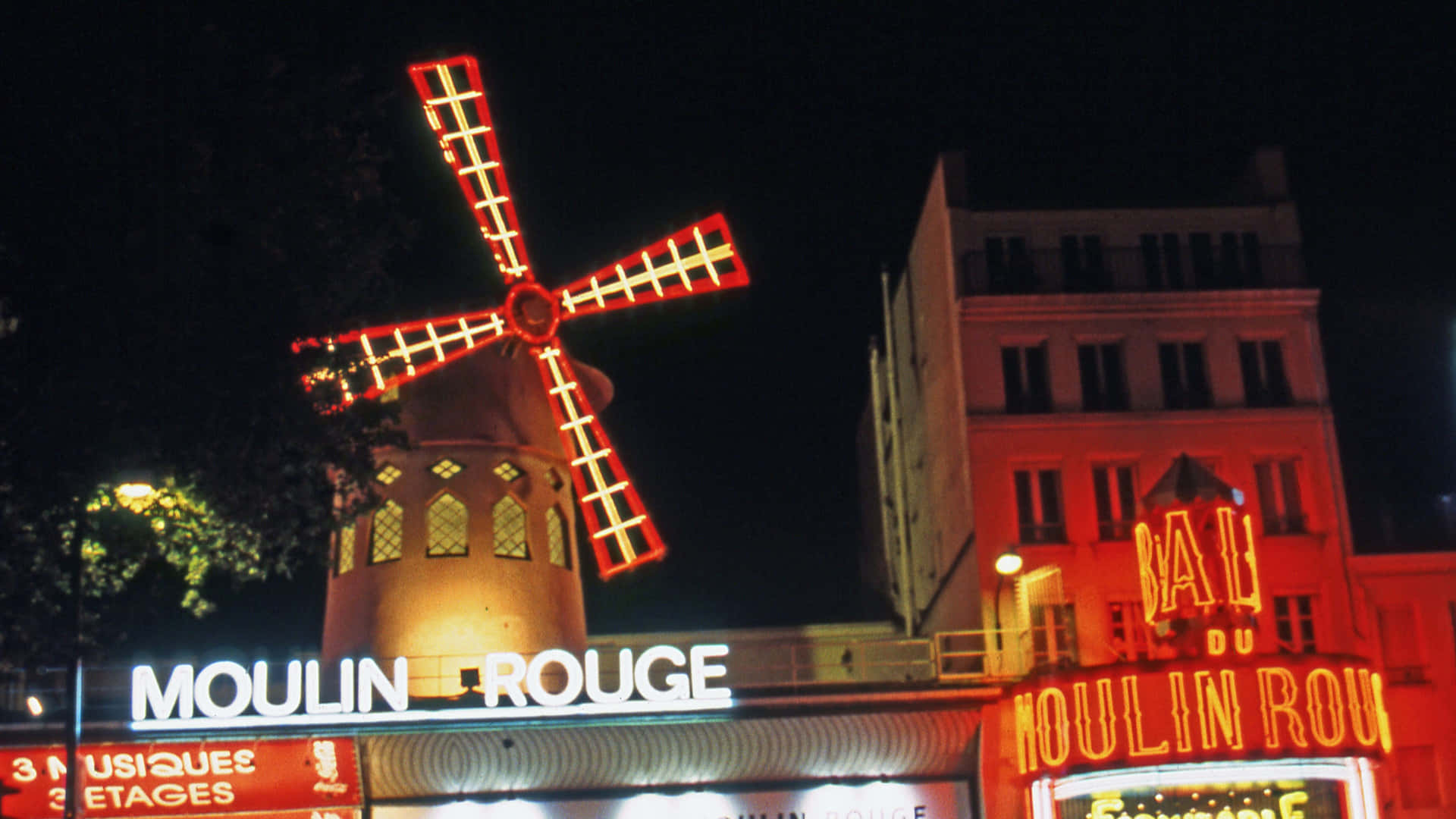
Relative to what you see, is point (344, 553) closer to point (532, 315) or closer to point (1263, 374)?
point (532, 315)

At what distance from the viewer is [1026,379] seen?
2305cm

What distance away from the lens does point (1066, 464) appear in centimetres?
2256

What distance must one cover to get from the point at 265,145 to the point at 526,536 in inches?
360

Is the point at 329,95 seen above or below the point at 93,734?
above

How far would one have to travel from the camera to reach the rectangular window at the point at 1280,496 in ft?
73.6

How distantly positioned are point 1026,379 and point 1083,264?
5.90ft

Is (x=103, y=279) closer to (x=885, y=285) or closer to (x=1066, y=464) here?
(x=1066, y=464)

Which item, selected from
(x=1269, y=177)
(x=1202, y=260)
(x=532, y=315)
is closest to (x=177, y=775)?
(x=532, y=315)

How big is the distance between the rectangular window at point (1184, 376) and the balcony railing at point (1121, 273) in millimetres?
813

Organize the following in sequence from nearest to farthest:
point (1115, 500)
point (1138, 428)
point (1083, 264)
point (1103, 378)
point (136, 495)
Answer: point (136, 495) < point (1115, 500) < point (1138, 428) < point (1103, 378) < point (1083, 264)

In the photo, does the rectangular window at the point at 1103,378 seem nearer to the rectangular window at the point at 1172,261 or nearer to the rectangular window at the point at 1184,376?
the rectangular window at the point at 1184,376

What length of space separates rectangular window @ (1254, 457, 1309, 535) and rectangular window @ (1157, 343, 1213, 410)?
44.1 inches

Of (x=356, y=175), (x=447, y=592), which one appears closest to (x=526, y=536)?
(x=447, y=592)

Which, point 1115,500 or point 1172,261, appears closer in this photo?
point 1115,500
